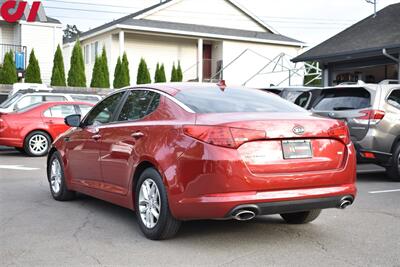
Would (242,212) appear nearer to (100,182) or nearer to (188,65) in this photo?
(100,182)

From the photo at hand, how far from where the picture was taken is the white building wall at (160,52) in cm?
3244

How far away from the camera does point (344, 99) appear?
10.1 meters

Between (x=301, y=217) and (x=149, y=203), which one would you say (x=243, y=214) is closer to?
(x=149, y=203)

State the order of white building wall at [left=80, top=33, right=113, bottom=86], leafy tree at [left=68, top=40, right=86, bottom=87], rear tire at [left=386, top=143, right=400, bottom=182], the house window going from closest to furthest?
rear tire at [left=386, top=143, right=400, bottom=182]
leafy tree at [left=68, top=40, right=86, bottom=87]
white building wall at [left=80, top=33, right=113, bottom=86]
the house window

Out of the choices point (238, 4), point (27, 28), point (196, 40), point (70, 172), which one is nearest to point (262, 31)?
point (238, 4)

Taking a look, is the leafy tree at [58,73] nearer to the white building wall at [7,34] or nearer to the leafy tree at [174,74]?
the white building wall at [7,34]

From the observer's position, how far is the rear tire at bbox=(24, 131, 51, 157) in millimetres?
14078

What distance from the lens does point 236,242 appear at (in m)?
5.40

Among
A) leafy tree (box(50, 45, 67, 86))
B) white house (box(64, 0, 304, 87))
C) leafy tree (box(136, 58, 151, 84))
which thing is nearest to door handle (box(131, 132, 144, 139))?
leafy tree (box(50, 45, 67, 86))

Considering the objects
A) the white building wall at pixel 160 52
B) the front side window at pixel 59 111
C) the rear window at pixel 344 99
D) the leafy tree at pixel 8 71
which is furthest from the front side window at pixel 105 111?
the white building wall at pixel 160 52

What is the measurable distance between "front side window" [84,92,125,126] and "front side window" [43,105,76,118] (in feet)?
24.6

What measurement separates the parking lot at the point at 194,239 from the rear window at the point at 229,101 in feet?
4.24

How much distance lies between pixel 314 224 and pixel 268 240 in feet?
3.14

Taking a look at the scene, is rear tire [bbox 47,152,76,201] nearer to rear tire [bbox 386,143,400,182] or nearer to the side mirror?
the side mirror
